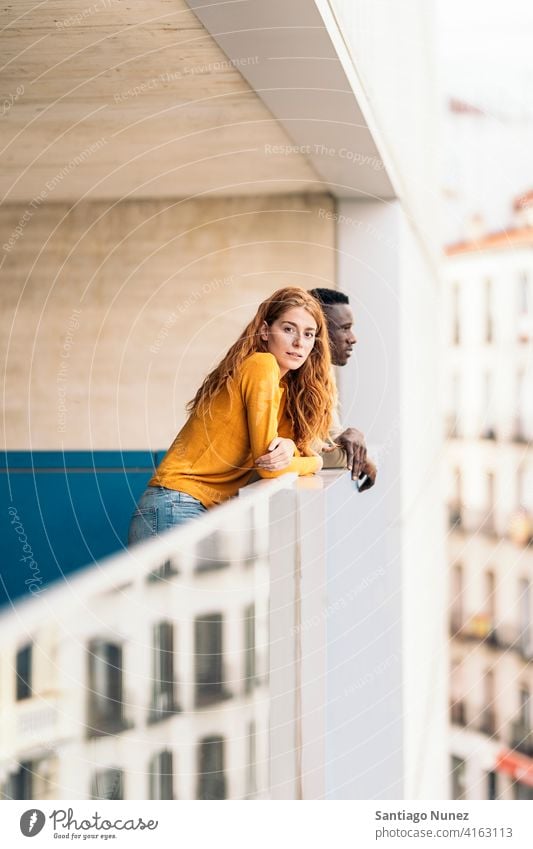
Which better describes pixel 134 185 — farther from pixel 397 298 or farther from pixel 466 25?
pixel 466 25

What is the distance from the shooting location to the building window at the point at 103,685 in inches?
39.1

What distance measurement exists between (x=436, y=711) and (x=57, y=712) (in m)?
4.03

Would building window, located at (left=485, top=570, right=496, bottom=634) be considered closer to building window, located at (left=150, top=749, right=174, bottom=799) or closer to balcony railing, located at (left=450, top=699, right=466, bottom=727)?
balcony railing, located at (left=450, top=699, right=466, bottom=727)

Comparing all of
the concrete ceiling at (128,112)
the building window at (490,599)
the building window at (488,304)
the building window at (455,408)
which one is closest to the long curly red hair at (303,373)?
the concrete ceiling at (128,112)

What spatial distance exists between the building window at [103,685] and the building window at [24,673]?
2.2 inches

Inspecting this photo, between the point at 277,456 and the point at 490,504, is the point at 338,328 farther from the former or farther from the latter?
the point at 490,504

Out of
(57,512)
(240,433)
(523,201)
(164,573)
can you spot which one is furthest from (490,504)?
(164,573)

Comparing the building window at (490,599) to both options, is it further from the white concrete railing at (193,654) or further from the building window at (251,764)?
the building window at (251,764)

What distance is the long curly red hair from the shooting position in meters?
1.77

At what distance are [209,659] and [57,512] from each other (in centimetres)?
157

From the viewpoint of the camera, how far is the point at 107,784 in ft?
3.87

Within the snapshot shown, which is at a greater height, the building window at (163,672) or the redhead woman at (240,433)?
the redhead woman at (240,433)

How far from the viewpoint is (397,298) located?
2736 millimetres

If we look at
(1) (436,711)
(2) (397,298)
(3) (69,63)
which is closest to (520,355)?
(1) (436,711)
